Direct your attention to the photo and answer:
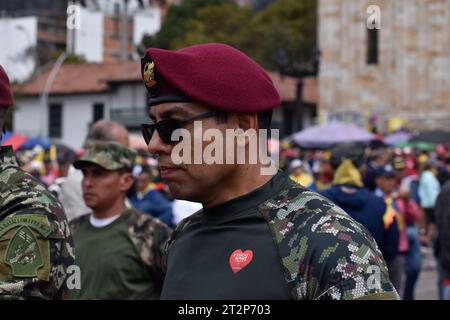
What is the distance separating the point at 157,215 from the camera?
9.19 m

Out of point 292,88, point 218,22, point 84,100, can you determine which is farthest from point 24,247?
point 218,22

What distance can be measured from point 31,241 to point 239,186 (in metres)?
0.79

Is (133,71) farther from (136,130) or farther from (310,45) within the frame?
(310,45)

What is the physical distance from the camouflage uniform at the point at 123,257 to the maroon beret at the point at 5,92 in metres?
2.01

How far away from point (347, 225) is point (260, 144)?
49 cm

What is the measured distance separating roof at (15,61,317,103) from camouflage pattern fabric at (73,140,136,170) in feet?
139

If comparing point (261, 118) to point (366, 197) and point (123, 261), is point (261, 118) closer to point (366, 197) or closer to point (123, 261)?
point (123, 261)

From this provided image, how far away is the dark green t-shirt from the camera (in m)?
5.50

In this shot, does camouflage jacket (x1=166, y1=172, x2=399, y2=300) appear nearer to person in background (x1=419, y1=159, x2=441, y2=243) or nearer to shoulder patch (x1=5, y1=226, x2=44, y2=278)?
shoulder patch (x1=5, y1=226, x2=44, y2=278)

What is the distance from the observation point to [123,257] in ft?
18.3

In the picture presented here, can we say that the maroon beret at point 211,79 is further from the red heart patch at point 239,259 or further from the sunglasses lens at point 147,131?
the red heart patch at point 239,259

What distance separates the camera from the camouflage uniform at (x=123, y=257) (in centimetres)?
551

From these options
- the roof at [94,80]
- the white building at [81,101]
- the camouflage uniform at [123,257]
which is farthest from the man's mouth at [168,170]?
the white building at [81,101]

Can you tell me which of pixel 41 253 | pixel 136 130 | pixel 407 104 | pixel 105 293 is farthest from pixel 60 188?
pixel 136 130
